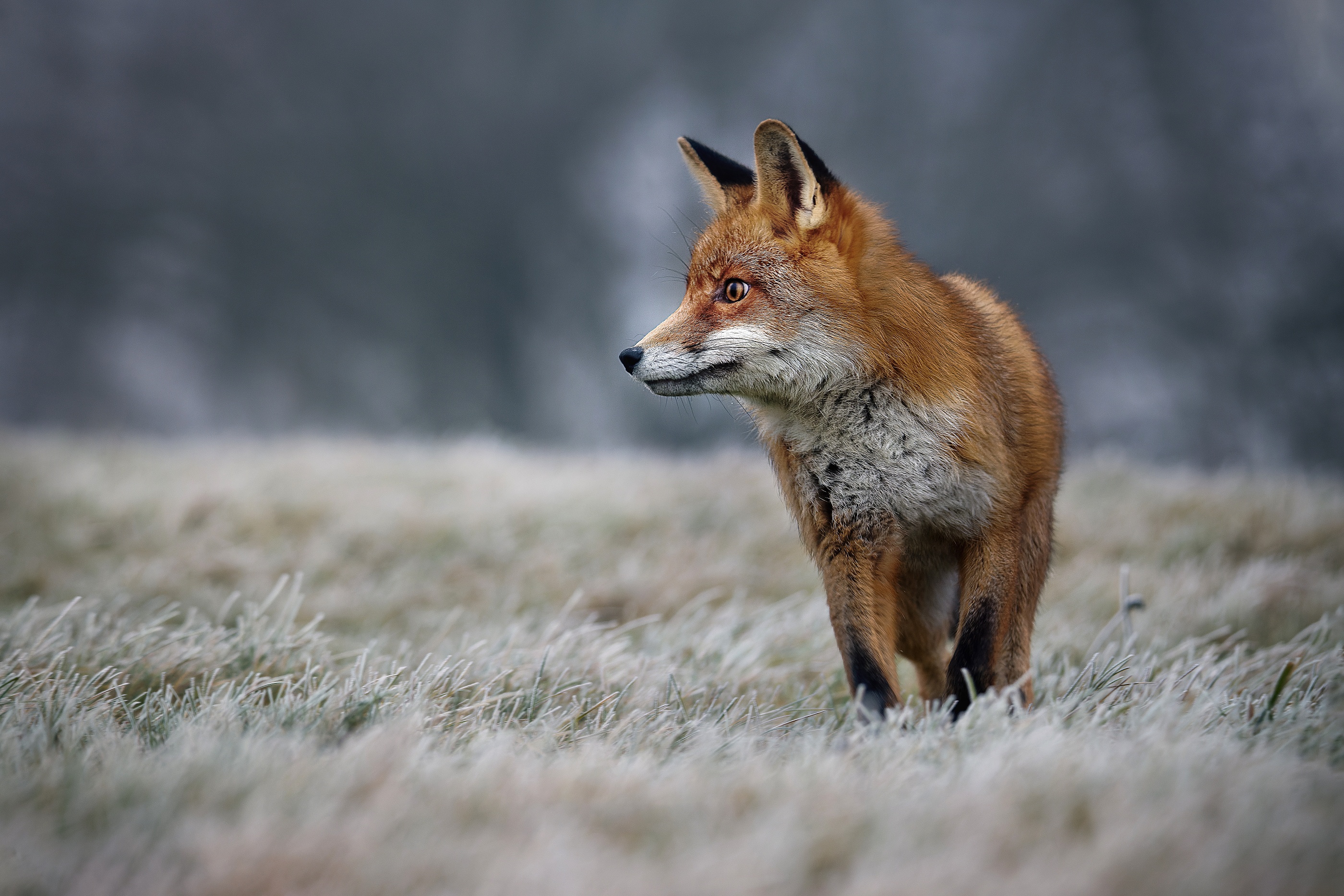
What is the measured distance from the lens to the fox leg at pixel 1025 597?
2.55 meters

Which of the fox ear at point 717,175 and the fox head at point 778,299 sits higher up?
the fox ear at point 717,175

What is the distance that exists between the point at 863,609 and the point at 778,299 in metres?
0.93

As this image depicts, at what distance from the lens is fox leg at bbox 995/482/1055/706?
2547mm

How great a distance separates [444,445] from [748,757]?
6731mm

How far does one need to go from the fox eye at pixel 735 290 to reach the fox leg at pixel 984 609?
3.24ft

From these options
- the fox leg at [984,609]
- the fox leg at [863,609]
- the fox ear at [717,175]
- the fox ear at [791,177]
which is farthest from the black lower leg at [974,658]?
the fox ear at [717,175]

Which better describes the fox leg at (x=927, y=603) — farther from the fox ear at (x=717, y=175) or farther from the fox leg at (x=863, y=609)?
the fox ear at (x=717, y=175)

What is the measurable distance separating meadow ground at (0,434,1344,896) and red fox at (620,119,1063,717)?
295mm

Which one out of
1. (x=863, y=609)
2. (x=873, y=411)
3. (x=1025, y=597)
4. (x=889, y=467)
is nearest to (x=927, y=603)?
(x=1025, y=597)

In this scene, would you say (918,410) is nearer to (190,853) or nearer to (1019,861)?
(1019,861)

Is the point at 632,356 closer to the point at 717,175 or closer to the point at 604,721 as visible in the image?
the point at 717,175

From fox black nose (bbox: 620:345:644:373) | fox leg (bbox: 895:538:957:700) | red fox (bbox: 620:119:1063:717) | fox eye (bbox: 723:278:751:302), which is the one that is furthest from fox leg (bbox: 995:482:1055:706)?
fox black nose (bbox: 620:345:644:373)

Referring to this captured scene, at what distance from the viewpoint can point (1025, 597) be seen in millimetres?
2615

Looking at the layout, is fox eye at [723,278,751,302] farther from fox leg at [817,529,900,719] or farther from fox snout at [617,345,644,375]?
fox leg at [817,529,900,719]
